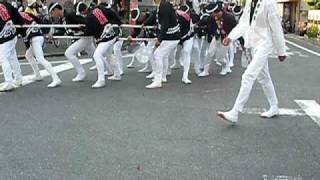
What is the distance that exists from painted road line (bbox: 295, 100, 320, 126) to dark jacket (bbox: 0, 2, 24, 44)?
5576mm

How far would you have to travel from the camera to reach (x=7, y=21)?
32.2 ft

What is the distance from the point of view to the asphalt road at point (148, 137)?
516cm

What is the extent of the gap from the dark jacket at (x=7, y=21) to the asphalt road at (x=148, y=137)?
1.11 m

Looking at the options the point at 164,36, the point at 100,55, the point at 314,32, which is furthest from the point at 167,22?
the point at 314,32

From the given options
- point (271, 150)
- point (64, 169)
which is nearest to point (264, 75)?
point (271, 150)

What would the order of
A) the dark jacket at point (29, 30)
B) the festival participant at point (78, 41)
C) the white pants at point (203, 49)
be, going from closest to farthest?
the dark jacket at point (29, 30), the festival participant at point (78, 41), the white pants at point (203, 49)

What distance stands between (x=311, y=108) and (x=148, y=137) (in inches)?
136

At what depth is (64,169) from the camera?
5117 mm

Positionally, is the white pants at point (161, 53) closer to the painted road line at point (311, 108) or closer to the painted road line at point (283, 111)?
the painted road line at point (283, 111)

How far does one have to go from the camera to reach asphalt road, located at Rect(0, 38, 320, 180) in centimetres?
516

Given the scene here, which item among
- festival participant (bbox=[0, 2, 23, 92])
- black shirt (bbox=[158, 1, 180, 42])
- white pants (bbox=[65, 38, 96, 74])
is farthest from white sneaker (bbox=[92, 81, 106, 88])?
festival participant (bbox=[0, 2, 23, 92])

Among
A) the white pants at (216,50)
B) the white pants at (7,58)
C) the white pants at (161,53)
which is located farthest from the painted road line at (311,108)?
the white pants at (7,58)

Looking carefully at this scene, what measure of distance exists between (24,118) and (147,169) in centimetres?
304

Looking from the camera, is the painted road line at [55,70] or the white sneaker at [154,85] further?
the painted road line at [55,70]
